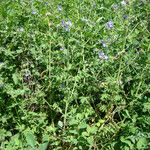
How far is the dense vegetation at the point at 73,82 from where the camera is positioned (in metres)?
2.41

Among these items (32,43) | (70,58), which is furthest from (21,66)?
(70,58)

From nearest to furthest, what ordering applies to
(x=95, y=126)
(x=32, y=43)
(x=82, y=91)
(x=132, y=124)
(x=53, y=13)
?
(x=132, y=124) → (x=95, y=126) → (x=82, y=91) → (x=32, y=43) → (x=53, y=13)

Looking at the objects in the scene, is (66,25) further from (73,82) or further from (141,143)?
(141,143)

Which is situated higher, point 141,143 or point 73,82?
point 73,82

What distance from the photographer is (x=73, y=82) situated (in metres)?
2.61

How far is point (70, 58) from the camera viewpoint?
8.79ft

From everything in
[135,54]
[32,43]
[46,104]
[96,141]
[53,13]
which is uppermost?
[53,13]

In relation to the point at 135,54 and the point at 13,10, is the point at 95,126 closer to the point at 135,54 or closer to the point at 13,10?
the point at 135,54

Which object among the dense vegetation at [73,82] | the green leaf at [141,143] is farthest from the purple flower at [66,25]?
the green leaf at [141,143]

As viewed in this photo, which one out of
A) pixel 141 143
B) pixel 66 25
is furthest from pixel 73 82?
pixel 141 143

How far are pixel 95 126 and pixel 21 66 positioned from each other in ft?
2.47

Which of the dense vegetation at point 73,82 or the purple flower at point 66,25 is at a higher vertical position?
the purple flower at point 66,25

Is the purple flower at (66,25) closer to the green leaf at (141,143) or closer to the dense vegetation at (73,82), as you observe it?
the dense vegetation at (73,82)

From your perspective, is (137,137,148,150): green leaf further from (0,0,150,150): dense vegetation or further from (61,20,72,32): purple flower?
(61,20,72,32): purple flower
